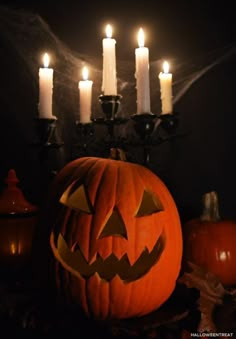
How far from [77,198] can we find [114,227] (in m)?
0.09

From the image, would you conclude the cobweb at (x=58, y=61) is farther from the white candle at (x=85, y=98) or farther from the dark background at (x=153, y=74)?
the white candle at (x=85, y=98)

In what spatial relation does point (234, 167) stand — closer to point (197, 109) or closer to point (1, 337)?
point (197, 109)

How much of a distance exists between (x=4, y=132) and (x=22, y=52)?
258 mm

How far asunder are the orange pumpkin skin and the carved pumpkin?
0.49ft

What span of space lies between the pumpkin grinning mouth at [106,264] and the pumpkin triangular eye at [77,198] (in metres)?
0.06

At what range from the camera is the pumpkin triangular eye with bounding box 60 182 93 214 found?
0.73 m

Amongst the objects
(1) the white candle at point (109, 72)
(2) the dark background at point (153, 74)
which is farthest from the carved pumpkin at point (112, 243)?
(2) the dark background at point (153, 74)

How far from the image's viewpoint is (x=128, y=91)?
3.92 feet

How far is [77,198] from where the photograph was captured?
741 millimetres

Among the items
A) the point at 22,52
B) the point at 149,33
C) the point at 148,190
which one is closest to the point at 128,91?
the point at 149,33

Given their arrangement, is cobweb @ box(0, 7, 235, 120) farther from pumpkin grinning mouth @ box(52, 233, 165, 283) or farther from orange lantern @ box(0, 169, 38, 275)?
pumpkin grinning mouth @ box(52, 233, 165, 283)

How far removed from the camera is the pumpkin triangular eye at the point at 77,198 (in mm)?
732

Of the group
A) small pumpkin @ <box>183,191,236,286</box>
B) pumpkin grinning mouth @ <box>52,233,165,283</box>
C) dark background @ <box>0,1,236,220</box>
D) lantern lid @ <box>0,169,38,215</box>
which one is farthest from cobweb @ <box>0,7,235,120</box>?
pumpkin grinning mouth @ <box>52,233,165,283</box>

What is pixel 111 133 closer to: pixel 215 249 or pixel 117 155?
pixel 117 155
